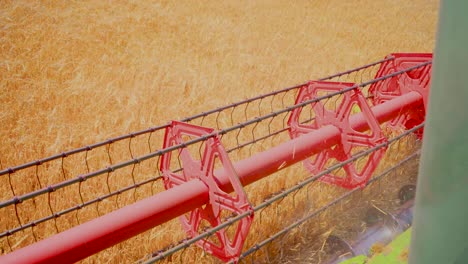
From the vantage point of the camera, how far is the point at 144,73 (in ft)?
19.2

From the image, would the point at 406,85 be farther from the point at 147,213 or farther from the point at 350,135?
the point at 147,213

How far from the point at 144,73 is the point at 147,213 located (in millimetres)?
3850

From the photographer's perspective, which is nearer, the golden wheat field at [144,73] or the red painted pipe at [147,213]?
the red painted pipe at [147,213]

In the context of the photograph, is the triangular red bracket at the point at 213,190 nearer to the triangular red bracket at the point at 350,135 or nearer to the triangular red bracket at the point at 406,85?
the triangular red bracket at the point at 350,135

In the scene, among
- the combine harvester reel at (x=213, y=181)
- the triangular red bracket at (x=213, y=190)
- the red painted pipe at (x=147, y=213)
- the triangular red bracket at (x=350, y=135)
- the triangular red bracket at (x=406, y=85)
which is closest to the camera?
the red painted pipe at (x=147, y=213)

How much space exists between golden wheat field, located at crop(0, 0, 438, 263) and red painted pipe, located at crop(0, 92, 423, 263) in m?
0.31

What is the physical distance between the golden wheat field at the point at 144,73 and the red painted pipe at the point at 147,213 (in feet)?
1.03

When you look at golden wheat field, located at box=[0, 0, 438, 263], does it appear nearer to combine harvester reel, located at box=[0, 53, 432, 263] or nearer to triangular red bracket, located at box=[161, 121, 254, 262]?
combine harvester reel, located at box=[0, 53, 432, 263]

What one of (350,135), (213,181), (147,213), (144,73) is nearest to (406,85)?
(350,135)

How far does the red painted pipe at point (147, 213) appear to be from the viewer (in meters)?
1.94

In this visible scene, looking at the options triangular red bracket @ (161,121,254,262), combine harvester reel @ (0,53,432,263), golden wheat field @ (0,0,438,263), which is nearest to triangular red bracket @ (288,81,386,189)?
combine harvester reel @ (0,53,432,263)


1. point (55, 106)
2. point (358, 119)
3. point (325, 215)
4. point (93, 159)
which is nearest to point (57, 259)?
point (93, 159)

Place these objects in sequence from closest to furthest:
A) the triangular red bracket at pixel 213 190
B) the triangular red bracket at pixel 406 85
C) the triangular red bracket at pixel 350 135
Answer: the triangular red bracket at pixel 213 190, the triangular red bracket at pixel 350 135, the triangular red bracket at pixel 406 85

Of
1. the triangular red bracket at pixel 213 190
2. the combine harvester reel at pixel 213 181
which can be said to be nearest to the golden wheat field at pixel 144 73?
the combine harvester reel at pixel 213 181
